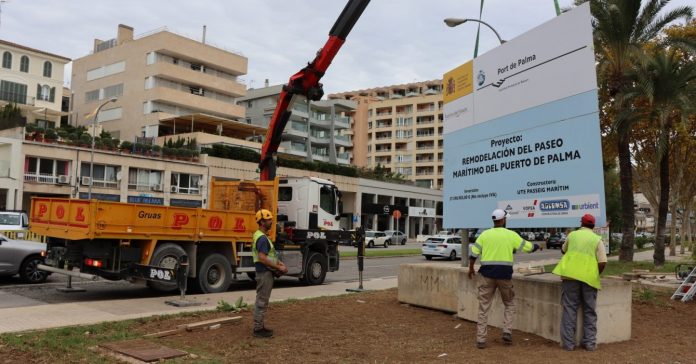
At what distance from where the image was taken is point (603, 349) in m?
7.33

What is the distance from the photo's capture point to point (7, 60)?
5769cm

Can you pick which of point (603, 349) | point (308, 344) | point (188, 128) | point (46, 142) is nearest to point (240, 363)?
point (308, 344)

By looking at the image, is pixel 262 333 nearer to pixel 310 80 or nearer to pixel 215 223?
pixel 215 223

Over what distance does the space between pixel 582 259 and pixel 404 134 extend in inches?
3949

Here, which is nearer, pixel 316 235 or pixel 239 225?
pixel 239 225

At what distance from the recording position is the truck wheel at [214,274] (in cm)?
1349

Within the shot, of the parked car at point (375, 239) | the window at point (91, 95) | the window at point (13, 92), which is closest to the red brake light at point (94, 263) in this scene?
the parked car at point (375, 239)

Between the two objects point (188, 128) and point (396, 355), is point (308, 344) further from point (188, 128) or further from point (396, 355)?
point (188, 128)

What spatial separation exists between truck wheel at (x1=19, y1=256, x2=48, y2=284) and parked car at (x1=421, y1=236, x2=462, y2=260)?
21.1m

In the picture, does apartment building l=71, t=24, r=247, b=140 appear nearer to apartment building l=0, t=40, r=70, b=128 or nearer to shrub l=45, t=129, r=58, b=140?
apartment building l=0, t=40, r=70, b=128

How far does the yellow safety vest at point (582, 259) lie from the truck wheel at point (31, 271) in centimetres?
1215

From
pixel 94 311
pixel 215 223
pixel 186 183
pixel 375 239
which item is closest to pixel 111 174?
pixel 186 183

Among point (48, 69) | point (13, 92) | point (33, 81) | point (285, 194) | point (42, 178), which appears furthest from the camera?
point (48, 69)

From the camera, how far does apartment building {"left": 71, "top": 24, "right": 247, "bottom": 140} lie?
6006cm
